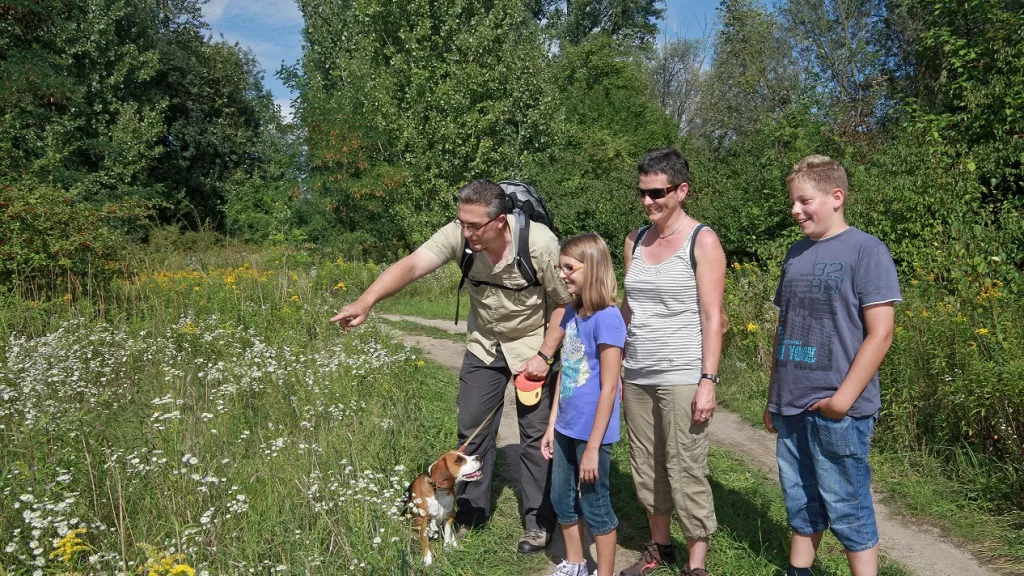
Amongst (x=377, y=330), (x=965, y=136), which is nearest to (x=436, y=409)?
(x=377, y=330)

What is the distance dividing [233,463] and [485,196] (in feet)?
6.80

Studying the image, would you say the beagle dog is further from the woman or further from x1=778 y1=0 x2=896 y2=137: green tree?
x1=778 y1=0 x2=896 y2=137: green tree

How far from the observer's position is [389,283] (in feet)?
11.8

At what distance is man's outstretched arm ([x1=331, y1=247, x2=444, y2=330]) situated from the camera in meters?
3.38

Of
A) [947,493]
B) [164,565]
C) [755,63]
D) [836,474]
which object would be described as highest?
[755,63]

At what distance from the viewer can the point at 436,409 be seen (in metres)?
6.25

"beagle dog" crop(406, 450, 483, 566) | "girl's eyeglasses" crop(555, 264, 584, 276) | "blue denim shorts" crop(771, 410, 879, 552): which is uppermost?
"girl's eyeglasses" crop(555, 264, 584, 276)

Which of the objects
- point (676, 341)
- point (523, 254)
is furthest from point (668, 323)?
point (523, 254)

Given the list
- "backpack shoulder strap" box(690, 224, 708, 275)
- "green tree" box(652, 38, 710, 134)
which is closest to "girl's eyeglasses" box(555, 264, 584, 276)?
"backpack shoulder strap" box(690, 224, 708, 275)

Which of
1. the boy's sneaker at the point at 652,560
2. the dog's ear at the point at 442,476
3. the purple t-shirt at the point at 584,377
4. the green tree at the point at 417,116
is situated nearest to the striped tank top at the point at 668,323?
the purple t-shirt at the point at 584,377

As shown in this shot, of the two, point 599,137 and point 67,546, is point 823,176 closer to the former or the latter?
point 67,546

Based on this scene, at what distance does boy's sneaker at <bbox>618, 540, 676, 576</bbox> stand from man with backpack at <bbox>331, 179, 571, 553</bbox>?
1.97 ft

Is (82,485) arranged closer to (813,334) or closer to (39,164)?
(813,334)

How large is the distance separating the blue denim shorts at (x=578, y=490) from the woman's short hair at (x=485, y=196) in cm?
115
